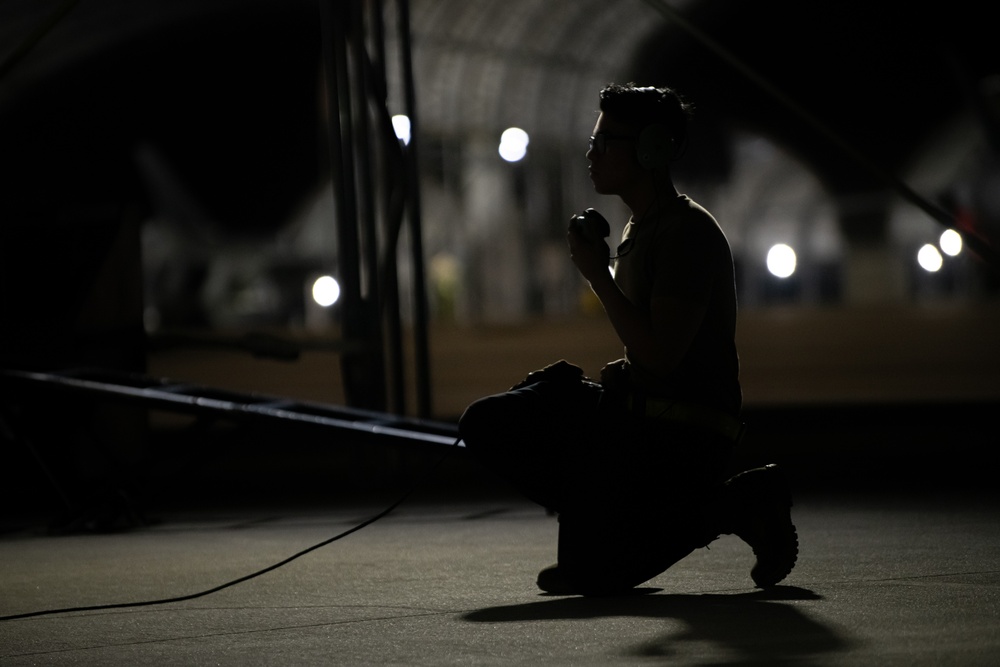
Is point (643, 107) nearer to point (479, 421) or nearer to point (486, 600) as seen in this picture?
point (479, 421)

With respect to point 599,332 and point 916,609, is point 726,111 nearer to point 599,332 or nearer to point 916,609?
point 599,332

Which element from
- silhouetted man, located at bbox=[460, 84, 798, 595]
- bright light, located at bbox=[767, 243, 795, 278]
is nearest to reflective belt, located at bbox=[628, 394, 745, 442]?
silhouetted man, located at bbox=[460, 84, 798, 595]

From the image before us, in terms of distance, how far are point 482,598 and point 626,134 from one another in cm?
125

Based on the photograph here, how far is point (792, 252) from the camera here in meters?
48.1

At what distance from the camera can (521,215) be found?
35688 millimetres

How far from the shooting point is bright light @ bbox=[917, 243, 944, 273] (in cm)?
3847

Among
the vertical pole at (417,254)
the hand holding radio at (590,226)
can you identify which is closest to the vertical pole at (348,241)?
the vertical pole at (417,254)

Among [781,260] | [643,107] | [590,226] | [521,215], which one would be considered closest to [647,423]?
[590,226]

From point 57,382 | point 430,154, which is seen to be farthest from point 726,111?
point 57,382

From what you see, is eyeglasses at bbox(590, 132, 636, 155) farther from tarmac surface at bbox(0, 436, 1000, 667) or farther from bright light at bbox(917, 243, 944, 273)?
bright light at bbox(917, 243, 944, 273)

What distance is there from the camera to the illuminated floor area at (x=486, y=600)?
298 centimetres

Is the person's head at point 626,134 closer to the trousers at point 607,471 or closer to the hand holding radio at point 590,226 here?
the hand holding radio at point 590,226

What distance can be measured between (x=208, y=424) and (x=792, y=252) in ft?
142

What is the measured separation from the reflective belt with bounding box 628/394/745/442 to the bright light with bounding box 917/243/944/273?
35.6 meters
